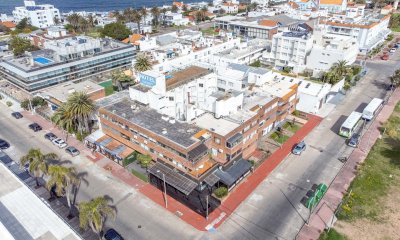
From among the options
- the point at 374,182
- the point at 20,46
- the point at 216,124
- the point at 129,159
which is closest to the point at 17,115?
the point at 129,159

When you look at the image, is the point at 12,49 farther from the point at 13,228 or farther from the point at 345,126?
the point at 345,126

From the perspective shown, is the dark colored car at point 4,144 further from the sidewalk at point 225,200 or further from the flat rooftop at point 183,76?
the flat rooftop at point 183,76

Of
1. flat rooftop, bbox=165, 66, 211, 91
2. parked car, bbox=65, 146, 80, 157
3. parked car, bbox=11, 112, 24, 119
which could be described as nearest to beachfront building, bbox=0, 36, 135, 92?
parked car, bbox=11, 112, 24, 119

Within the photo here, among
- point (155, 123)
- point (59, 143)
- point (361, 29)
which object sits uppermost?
point (361, 29)

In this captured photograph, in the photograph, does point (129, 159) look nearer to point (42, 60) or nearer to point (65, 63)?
point (65, 63)

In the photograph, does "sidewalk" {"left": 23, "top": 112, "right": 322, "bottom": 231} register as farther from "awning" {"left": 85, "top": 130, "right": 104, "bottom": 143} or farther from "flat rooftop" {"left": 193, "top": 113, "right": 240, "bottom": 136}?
"flat rooftop" {"left": 193, "top": 113, "right": 240, "bottom": 136}

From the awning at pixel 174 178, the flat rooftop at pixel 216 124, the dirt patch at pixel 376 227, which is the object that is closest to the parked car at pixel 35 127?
the awning at pixel 174 178
